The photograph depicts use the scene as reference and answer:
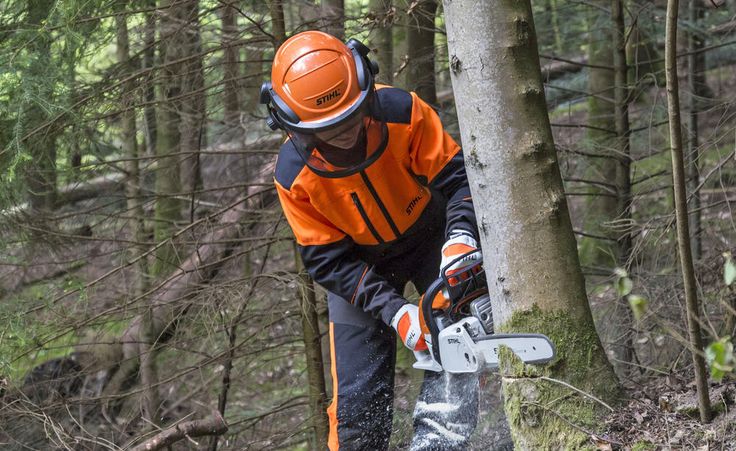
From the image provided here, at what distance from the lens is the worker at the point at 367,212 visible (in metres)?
3.23

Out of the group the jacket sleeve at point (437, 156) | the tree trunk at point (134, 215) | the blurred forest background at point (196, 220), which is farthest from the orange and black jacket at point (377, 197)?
the tree trunk at point (134, 215)

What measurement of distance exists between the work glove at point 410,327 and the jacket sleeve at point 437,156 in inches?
17.8

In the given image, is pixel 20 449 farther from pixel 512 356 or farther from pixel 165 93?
pixel 512 356

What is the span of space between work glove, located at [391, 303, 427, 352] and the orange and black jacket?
0.24 feet

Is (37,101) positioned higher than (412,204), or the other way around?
(37,101)

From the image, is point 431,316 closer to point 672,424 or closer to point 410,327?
point 410,327

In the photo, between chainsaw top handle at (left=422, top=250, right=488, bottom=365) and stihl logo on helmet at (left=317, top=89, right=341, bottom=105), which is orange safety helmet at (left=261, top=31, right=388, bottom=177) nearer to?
stihl logo on helmet at (left=317, top=89, right=341, bottom=105)

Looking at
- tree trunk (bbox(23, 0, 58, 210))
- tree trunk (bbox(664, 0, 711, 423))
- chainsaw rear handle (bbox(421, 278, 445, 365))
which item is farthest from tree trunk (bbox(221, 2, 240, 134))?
tree trunk (bbox(664, 0, 711, 423))

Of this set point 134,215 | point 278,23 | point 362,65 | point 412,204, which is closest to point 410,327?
point 412,204

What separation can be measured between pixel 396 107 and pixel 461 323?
107cm

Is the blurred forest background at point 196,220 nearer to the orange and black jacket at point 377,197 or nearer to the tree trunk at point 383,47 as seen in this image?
the tree trunk at point 383,47

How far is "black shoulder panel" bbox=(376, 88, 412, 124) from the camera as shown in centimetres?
338

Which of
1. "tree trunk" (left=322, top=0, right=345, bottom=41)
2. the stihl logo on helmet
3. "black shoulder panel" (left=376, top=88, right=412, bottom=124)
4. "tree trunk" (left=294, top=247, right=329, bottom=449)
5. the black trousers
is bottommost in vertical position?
"tree trunk" (left=294, top=247, right=329, bottom=449)

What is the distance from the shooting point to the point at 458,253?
309cm
